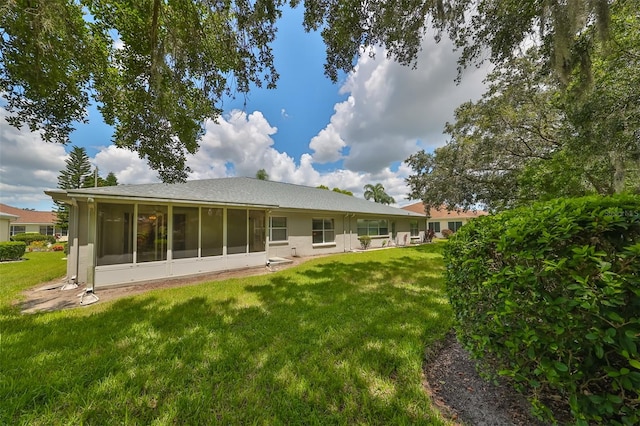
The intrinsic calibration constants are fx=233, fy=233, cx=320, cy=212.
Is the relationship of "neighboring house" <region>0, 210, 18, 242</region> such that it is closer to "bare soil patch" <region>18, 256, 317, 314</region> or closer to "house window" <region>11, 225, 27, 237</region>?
"house window" <region>11, 225, 27, 237</region>

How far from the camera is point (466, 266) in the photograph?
8.23 feet

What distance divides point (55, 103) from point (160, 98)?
8.21 feet

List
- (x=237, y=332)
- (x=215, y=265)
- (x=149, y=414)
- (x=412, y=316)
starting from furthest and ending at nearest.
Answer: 1. (x=215, y=265)
2. (x=412, y=316)
3. (x=237, y=332)
4. (x=149, y=414)

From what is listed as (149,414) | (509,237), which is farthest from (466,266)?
(149,414)

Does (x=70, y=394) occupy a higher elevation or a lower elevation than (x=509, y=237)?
lower

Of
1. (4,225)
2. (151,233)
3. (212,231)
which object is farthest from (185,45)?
(4,225)

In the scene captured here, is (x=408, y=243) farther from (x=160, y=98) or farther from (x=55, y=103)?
(x=55, y=103)

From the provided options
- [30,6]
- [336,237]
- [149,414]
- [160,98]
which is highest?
[30,6]

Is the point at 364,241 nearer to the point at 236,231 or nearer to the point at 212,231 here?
the point at 236,231

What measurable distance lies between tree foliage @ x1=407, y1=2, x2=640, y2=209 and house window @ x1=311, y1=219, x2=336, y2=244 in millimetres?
6813

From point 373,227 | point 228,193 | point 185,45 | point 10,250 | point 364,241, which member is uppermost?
point 185,45

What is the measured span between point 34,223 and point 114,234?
36267 mm

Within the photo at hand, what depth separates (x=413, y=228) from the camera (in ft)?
70.7

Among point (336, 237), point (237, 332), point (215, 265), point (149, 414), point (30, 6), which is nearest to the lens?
point (149, 414)
